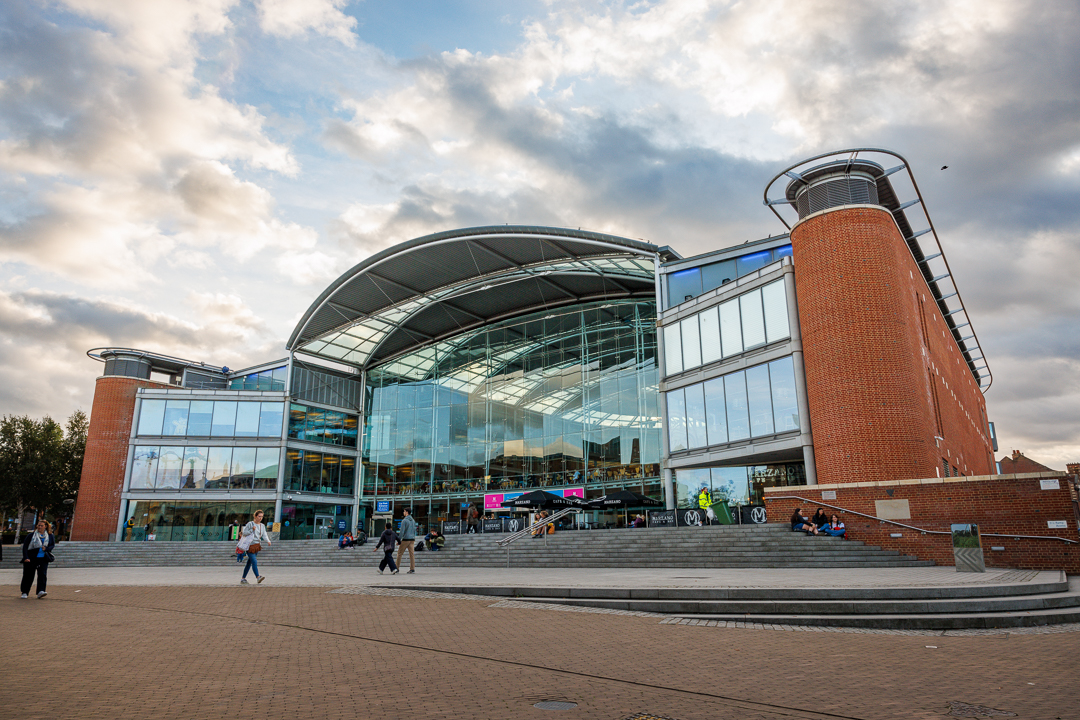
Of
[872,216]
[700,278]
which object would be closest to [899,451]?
[872,216]

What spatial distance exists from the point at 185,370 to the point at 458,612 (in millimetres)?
42737

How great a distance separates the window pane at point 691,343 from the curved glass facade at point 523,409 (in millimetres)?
4587

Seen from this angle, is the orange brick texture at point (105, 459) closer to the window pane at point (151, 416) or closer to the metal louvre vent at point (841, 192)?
the window pane at point (151, 416)

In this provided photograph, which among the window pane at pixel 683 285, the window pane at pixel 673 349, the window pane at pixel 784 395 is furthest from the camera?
the window pane at pixel 683 285

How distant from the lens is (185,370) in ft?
153

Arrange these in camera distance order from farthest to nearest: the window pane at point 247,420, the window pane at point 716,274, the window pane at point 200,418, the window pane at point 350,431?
the window pane at point 350,431 < the window pane at point 247,420 < the window pane at point 200,418 < the window pane at point 716,274

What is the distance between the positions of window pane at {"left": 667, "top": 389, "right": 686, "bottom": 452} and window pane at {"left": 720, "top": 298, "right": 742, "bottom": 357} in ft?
10.7

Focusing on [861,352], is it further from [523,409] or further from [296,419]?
[296,419]

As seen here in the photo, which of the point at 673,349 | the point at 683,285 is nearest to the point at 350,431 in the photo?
the point at 673,349

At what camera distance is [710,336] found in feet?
95.0

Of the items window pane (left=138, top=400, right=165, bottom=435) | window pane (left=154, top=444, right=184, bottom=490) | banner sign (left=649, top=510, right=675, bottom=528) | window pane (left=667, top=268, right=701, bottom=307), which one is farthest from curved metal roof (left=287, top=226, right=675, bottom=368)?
banner sign (left=649, top=510, right=675, bottom=528)

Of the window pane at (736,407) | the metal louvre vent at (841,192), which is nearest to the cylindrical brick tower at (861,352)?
the metal louvre vent at (841,192)

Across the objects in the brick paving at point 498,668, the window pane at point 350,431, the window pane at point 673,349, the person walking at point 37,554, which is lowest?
the brick paving at point 498,668

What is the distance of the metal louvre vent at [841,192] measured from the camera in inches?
951
